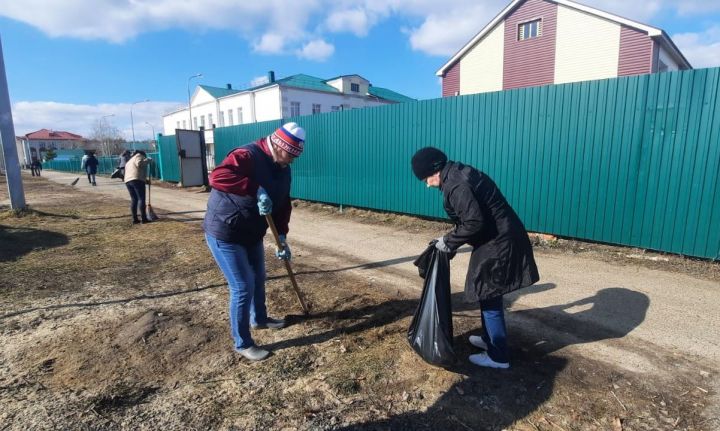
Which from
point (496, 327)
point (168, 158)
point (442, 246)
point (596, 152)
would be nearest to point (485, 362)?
point (496, 327)

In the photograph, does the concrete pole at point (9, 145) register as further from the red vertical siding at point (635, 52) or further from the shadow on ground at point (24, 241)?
the red vertical siding at point (635, 52)

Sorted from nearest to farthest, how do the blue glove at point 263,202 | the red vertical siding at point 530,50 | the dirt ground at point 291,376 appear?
the dirt ground at point 291,376 → the blue glove at point 263,202 → the red vertical siding at point 530,50

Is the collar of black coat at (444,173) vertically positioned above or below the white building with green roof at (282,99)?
below

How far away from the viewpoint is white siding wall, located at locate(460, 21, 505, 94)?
69.2ft

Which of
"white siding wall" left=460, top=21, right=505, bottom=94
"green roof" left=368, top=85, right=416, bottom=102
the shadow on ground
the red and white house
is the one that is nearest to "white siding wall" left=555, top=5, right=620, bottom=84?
the red and white house

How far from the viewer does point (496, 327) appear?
2652mm

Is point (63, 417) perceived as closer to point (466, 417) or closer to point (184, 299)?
point (184, 299)

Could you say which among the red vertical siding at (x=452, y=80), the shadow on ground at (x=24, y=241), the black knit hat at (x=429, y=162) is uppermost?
the red vertical siding at (x=452, y=80)

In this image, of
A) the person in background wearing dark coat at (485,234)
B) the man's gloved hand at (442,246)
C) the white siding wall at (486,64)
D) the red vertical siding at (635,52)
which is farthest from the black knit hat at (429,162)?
the white siding wall at (486,64)

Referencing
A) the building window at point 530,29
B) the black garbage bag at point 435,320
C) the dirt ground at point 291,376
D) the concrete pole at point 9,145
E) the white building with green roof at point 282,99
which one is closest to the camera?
the dirt ground at point 291,376

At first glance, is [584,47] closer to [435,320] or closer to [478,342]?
[478,342]

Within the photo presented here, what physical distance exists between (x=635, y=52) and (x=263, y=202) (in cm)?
2030

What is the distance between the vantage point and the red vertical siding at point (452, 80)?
2303cm

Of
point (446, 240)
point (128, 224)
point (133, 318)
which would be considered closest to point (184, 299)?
point (133, 318)
